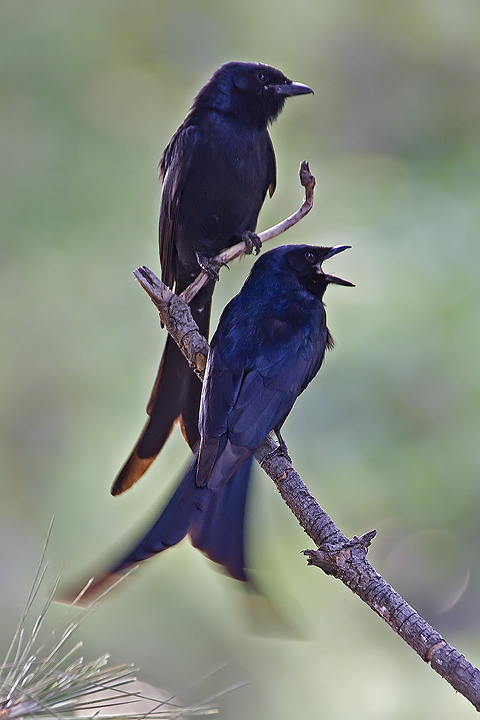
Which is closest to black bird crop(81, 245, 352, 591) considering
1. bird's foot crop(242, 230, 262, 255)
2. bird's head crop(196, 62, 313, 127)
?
bird's foot crop(242, 230, 262, 255)

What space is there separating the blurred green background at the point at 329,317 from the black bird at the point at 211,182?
50 centimetres

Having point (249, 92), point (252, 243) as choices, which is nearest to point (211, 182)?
point (252, 243)

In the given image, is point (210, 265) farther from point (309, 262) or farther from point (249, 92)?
point (249, 92)

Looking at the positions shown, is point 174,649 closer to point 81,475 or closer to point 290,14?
point 81,475

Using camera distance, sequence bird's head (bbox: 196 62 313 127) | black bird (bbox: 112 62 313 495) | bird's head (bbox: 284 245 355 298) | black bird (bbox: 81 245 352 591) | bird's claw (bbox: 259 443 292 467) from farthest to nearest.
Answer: bird's head (bbox: 196 62 313 127) → black bird (bbox: 112 62 313 495) → bird's head (bbox: 284 245 355 298) → bird's claw (bbox: 259 443 292 467) → black bird (bbox: 81 245 352 591)

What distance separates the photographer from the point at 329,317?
427cm

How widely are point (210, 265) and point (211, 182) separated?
0.26 m

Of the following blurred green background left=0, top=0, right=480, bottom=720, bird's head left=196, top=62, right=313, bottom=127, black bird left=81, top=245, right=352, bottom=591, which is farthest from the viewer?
blurred green background left=0, top=0, right=480, bottom=720

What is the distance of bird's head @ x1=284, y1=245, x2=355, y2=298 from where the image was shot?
204 cm

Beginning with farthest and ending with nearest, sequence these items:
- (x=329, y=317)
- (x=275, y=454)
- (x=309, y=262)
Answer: (x=329, y=317) → (x=309, y=262) → (x=275, y=454)

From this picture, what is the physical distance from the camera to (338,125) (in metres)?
6.05

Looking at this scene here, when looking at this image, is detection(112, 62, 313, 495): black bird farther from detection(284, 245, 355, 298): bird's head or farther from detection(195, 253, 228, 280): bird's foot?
detection(284, 245, 355, 298): bird's head

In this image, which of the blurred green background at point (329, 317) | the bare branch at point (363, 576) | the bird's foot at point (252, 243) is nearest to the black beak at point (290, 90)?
the bird's foot at point (252, 243)

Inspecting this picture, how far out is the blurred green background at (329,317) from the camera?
3.44 m
